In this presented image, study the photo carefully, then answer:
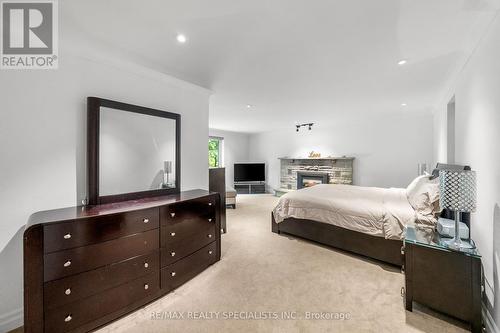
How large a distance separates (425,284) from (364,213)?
1.01 metres

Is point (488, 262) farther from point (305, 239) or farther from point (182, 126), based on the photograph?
point (182, 126)

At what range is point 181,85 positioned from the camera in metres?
2.69

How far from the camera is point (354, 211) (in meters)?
2.70

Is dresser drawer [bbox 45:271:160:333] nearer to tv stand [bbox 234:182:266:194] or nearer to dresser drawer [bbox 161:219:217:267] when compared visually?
dresser drawer [bbox 161:219:217:267]

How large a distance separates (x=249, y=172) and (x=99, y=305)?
20.7ft

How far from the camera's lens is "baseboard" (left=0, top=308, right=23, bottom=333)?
1.53m

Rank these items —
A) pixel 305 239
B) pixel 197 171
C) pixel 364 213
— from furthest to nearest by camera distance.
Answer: pixel 305 239, pixel 197 171, pixel 364 213

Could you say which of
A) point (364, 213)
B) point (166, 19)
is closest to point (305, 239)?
point (364, 213)

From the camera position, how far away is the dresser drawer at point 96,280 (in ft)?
4.53

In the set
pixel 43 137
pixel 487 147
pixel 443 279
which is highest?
pixel 43 137

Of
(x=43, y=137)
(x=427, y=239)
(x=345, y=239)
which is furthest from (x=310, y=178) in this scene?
(x=43, y=137)

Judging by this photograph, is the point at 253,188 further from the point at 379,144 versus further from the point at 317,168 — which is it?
the point at 379,144

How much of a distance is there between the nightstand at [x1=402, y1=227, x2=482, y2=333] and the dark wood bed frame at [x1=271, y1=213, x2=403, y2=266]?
66 cm

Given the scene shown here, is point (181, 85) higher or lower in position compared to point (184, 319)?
higher
